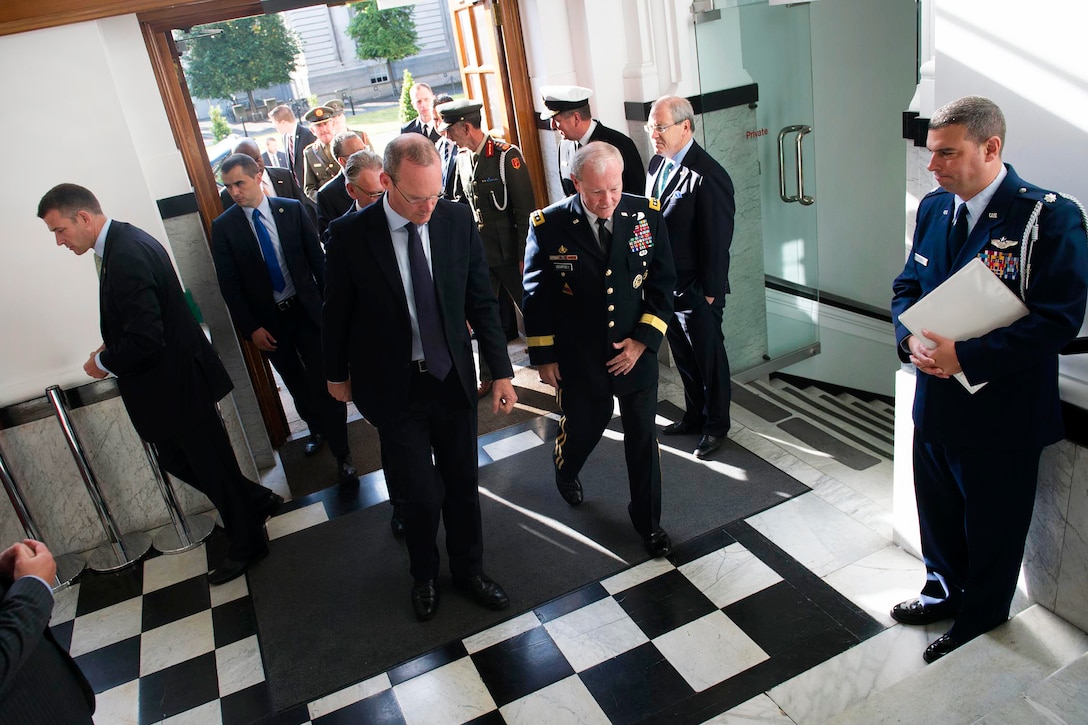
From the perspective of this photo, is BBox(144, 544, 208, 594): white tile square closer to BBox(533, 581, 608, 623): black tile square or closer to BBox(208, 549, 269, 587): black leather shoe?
BBox(208, 549, 269, 587): black leather shoe

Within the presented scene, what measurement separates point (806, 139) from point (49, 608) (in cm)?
423

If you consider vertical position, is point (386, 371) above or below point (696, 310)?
above

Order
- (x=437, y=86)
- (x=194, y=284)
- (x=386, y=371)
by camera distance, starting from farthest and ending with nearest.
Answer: (x=437, y=86), (x=194, y=284), (x=386, y=371)

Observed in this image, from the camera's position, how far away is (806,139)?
15.4ft

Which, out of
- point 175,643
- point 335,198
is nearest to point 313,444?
point 335,198

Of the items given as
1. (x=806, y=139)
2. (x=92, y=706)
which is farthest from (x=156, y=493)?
(x=806, y=139)

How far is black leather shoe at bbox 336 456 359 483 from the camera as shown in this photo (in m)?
4.37

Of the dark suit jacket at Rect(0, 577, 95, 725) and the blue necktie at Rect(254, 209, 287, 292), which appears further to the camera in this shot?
the blue necktie at Rect(254, 209, 287, 292)

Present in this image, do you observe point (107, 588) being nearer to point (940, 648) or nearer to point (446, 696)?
point (446, 696)

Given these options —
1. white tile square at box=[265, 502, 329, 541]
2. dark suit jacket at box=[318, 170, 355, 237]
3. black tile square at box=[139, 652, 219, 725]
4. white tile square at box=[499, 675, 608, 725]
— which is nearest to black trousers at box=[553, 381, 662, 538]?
white tile square at box=[499, 675, 608, 725]

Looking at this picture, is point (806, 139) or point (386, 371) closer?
point (386, 371)

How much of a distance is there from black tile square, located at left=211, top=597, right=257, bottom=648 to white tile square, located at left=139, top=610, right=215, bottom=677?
3cm

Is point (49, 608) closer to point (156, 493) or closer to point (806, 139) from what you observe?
point (156, 493)

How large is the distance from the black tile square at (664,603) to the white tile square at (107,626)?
204 centimetres
